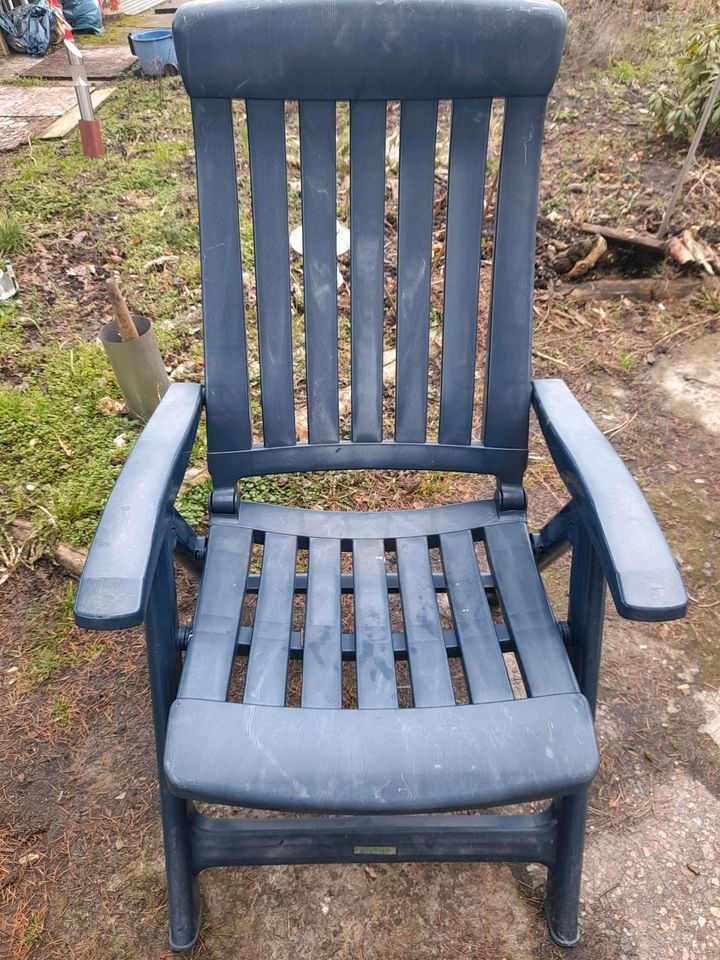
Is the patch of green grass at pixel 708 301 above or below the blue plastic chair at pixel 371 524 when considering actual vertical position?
below

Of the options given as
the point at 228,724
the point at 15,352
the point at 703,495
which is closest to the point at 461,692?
the point at 228,724

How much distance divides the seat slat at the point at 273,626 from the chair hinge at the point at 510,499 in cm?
45

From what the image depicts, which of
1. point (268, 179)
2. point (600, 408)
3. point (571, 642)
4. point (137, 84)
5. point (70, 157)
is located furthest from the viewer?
point (137, 84)

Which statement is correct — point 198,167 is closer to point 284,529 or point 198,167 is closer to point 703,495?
point 284,529

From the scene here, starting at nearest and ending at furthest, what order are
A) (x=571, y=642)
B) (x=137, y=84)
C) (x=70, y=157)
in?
1. (x=571, y=642)
2. (x=70, y=157)
3. (x=137, y=84)

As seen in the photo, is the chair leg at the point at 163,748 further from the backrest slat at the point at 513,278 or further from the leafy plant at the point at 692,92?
the leafy plant at the point at 692,92

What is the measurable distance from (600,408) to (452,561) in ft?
5.08

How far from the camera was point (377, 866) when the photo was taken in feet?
5.07

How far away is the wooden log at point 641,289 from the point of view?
10.7 feet

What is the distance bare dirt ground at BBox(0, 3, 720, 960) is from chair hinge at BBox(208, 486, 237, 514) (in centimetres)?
62

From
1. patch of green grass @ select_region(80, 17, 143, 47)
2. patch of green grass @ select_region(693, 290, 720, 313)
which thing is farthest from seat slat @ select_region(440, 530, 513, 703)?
patch of green grass @ select_region(80, 17, 143, 47)

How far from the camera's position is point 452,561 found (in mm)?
1462

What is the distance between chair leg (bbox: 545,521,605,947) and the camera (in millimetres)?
1261

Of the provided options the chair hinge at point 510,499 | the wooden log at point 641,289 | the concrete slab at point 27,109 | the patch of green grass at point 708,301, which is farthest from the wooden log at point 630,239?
the concrete slab at point 27,109
